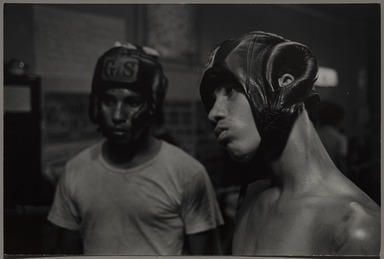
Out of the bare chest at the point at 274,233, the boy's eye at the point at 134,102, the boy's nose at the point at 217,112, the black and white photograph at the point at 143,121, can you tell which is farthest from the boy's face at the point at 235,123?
the boy's eye at the point at 134,102

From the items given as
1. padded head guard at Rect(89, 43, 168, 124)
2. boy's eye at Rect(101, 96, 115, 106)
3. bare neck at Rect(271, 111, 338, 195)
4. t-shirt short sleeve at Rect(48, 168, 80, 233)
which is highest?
padded head guard at Rect(89, 43, 168, 124)

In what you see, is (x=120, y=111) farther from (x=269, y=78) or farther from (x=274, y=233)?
(x=274, y=233)

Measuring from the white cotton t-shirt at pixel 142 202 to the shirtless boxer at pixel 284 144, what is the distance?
1.06ft

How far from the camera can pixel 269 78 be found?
219 centimetres

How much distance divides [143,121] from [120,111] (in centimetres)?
12

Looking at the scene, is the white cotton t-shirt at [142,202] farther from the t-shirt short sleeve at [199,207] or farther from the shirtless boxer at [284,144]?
the shirtless boxer at [284,144]

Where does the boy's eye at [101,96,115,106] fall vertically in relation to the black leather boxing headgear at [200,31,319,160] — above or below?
below

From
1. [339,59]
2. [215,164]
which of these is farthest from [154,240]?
[339,59]

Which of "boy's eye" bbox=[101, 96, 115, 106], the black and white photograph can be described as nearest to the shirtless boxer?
the black and white photograph

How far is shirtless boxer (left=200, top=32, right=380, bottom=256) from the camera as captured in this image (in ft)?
7.02

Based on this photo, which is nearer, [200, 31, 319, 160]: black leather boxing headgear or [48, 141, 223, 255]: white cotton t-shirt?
[200, 31, 319, 160]: black leather boxing headgear

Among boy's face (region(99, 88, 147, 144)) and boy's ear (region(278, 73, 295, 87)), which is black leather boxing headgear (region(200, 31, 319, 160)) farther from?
boy's face (region(99, 88, 147, 144))

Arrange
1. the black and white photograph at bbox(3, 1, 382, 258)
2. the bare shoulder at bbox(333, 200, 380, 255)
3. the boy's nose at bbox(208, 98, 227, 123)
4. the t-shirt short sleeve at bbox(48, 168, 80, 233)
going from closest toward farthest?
the bare shoulder at bbox(333, 200, 380, 255) < the boy's nose at bbox(208, 98, 227, 123) < the black and white photograph at bbox(3, 1, 382, 258) < the t-shirt short sleeve at bbox(48, 168, 80, 233)

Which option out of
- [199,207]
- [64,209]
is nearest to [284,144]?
[199,207]
